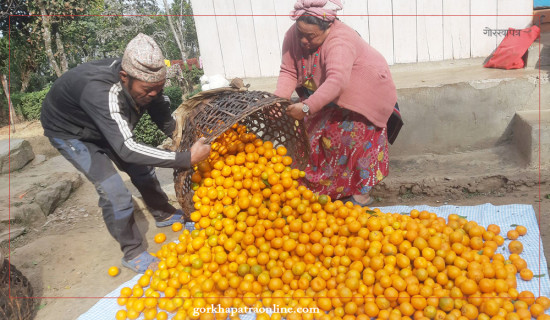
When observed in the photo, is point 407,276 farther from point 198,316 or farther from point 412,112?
point 412,112

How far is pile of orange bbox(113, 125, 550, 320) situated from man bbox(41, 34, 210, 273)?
43cm

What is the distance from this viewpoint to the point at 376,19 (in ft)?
16.2

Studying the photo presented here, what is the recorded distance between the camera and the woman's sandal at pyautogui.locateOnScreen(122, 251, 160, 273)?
2.80 meters

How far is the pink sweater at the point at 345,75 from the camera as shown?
257 centimetres

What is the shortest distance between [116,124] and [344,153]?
1747 millimetres

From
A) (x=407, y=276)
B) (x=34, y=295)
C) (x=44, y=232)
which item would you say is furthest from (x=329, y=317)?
(x=44, y=232)

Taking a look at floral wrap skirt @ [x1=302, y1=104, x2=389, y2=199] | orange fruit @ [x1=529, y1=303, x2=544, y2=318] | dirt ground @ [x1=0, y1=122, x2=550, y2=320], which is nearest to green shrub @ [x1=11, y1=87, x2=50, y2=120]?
dirt ground @ [x1=0, y1=122, x2=550, y2=320]

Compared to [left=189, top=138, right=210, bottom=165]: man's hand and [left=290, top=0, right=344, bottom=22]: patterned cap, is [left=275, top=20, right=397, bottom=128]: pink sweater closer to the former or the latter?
[left=290, top=0, right=344, bottom=22]: patterned cap

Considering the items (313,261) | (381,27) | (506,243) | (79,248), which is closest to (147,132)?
(79,248)

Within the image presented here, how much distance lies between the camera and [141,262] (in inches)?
112

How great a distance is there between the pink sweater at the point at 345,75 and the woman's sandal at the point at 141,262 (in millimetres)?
1630

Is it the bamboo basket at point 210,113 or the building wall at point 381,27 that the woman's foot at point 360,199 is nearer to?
the bamboo basket at point 210,113

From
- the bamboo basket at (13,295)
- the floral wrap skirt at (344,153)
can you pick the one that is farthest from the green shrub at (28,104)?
the floral wrap skirt at (344,153)

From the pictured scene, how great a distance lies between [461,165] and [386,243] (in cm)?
228
